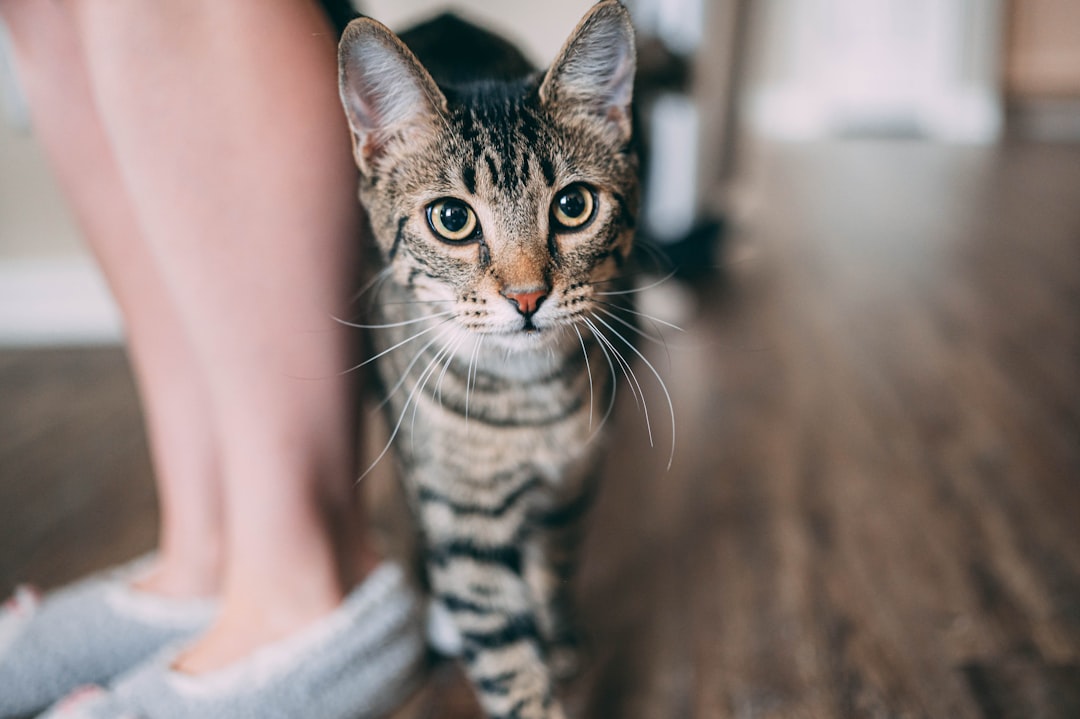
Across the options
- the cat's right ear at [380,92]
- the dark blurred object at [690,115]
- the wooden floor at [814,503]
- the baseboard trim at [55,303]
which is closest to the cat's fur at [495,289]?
the cat's right ear at [380,92]

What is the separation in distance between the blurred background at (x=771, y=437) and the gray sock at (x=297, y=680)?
14 cm

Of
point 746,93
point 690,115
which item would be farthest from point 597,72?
point 746,93

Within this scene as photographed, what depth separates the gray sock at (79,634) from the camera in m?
0.63

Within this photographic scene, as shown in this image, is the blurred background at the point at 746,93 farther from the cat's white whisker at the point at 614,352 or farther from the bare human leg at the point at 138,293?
Answer: the bare human leg at the point at 138,293

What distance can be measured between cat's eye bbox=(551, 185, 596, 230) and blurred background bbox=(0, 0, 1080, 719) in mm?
107

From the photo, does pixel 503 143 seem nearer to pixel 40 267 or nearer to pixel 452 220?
pixel 452 220

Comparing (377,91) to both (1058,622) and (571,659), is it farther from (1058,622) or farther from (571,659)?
(1058,622)

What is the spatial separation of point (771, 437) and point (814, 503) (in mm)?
187

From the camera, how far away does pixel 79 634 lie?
0.66 meters

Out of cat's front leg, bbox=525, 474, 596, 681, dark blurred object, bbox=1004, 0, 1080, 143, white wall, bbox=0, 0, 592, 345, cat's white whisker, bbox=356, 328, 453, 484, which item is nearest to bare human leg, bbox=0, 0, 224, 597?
cat's white whisker, bbox=356, 328, 453, 484

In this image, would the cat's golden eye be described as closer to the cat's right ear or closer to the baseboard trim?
the cat's right ear

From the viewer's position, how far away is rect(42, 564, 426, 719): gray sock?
56 centimetres

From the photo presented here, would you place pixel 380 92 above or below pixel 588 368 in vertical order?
above

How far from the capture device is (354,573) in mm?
628
